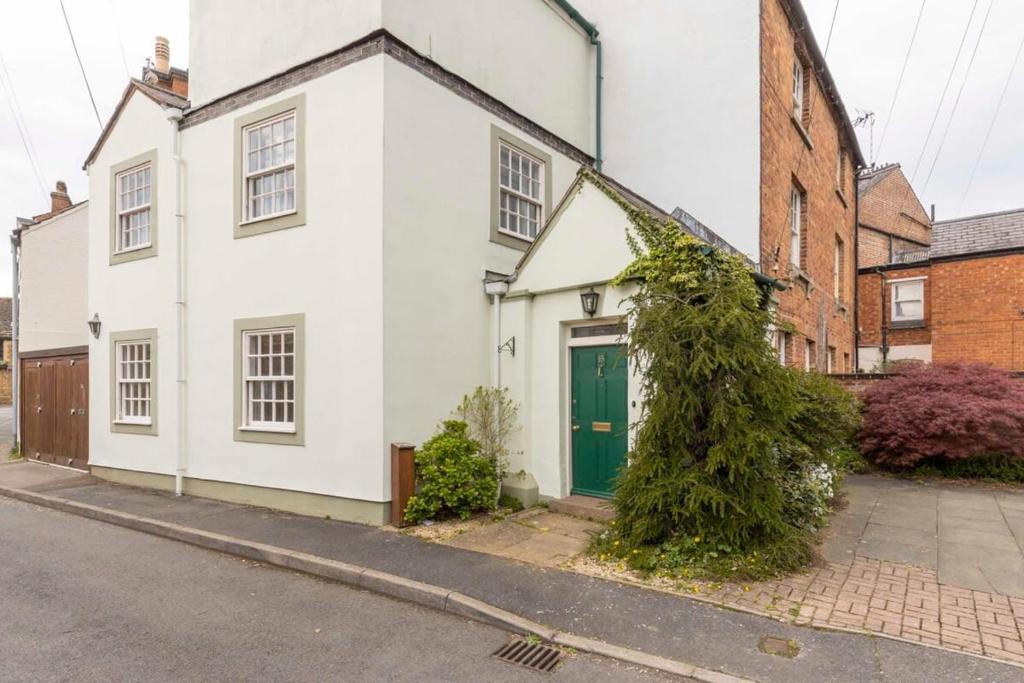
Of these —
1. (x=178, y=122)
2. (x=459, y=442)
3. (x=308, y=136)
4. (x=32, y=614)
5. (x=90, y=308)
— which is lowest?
(x=32, y=614)

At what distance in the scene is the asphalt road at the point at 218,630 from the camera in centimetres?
424

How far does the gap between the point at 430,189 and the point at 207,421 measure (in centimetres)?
500

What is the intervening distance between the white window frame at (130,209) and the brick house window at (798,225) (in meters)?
11.8

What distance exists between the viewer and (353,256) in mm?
8047

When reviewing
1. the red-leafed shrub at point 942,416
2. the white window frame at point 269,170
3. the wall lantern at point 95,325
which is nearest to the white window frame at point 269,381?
the white window frame at point 269,170

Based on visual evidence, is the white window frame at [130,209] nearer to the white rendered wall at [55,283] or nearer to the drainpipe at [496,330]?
the white rendered wall at [55,283]

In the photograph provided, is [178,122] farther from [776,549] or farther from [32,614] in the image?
[776,549]

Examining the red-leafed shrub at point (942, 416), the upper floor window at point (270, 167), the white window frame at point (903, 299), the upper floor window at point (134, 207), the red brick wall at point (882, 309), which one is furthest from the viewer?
the white window frame at point (903, 299)

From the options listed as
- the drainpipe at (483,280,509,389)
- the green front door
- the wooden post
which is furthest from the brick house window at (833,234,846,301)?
the wooden post

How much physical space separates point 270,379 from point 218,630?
175 inches

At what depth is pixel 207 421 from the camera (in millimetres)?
9648

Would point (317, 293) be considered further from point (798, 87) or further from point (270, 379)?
point (798, 87)

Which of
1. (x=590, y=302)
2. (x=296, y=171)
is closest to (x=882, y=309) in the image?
(x=590, y=302)

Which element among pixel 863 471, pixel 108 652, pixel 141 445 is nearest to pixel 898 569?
pixel 863 471
